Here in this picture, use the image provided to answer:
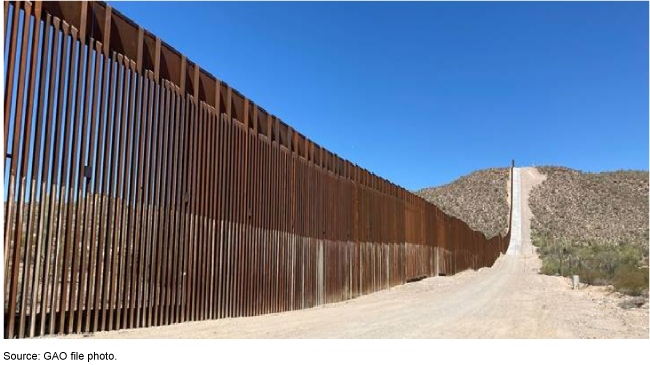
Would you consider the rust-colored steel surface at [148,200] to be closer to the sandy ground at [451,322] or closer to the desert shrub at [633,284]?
the sandy ground at [451,322]

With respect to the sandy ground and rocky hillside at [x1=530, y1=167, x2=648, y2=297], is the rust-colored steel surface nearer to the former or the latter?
the sandy ground

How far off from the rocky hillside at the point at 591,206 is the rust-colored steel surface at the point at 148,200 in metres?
64.8

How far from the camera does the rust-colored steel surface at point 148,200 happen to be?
8.32 m

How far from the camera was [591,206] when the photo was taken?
101 meters

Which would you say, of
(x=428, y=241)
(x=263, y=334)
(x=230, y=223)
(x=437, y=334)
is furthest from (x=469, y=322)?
(x=428, y=241)

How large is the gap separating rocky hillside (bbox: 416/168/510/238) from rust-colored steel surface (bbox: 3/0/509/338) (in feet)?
255

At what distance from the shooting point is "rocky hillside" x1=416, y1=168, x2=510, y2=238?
95.3 m

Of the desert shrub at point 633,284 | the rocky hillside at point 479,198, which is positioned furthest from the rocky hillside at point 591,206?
the desert shrub at point 633,284

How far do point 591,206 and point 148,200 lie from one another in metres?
104

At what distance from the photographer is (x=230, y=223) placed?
14008 millimetres

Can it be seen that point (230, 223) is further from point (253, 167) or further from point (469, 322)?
point (469, 322)

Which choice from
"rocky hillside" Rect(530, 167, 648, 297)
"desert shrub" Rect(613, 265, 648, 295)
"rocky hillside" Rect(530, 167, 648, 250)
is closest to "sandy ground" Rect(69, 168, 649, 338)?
"desert shrub" Rect(613, 265, 648, 295)

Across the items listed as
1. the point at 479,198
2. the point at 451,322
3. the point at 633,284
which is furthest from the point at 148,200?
the point at 479,198

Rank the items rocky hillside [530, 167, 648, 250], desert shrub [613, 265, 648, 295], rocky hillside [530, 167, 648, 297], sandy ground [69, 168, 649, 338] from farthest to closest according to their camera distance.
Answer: rocky hillside [530, 167, 648, 250] < rocky hillside [530, 167, 648, 297] < desert shrub [613, 265, 648, 295] < sandy ground [69, 168, 649, 338]
